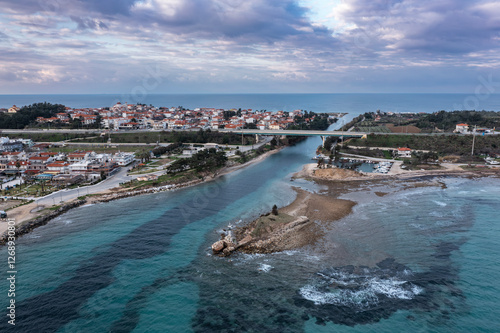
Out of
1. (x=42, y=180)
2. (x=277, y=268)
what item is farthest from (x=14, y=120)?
(x=277, y=268)

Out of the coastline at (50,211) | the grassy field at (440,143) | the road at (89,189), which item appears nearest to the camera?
the coastline at (50,211)

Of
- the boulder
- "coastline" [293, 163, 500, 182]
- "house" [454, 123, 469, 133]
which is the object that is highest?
"house" [454, 123, 469, 133]

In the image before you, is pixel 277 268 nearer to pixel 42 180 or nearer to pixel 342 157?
pixel 42 180

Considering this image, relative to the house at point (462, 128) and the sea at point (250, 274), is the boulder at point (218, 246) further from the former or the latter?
the house at point (462, 128)

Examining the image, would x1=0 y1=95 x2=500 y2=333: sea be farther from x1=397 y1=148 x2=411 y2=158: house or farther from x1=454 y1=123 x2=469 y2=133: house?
x1=454 y1=123 x2=469 y2=133: house

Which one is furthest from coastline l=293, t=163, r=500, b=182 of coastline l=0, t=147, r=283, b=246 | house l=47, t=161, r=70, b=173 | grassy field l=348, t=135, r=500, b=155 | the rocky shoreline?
house l=47, t=161, r=70, b=173

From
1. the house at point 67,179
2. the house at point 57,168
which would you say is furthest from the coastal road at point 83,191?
the house at point 57,168

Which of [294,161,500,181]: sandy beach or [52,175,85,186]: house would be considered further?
[294,161,500,181]: sandy beach

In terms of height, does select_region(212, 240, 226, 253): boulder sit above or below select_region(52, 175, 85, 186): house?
below
